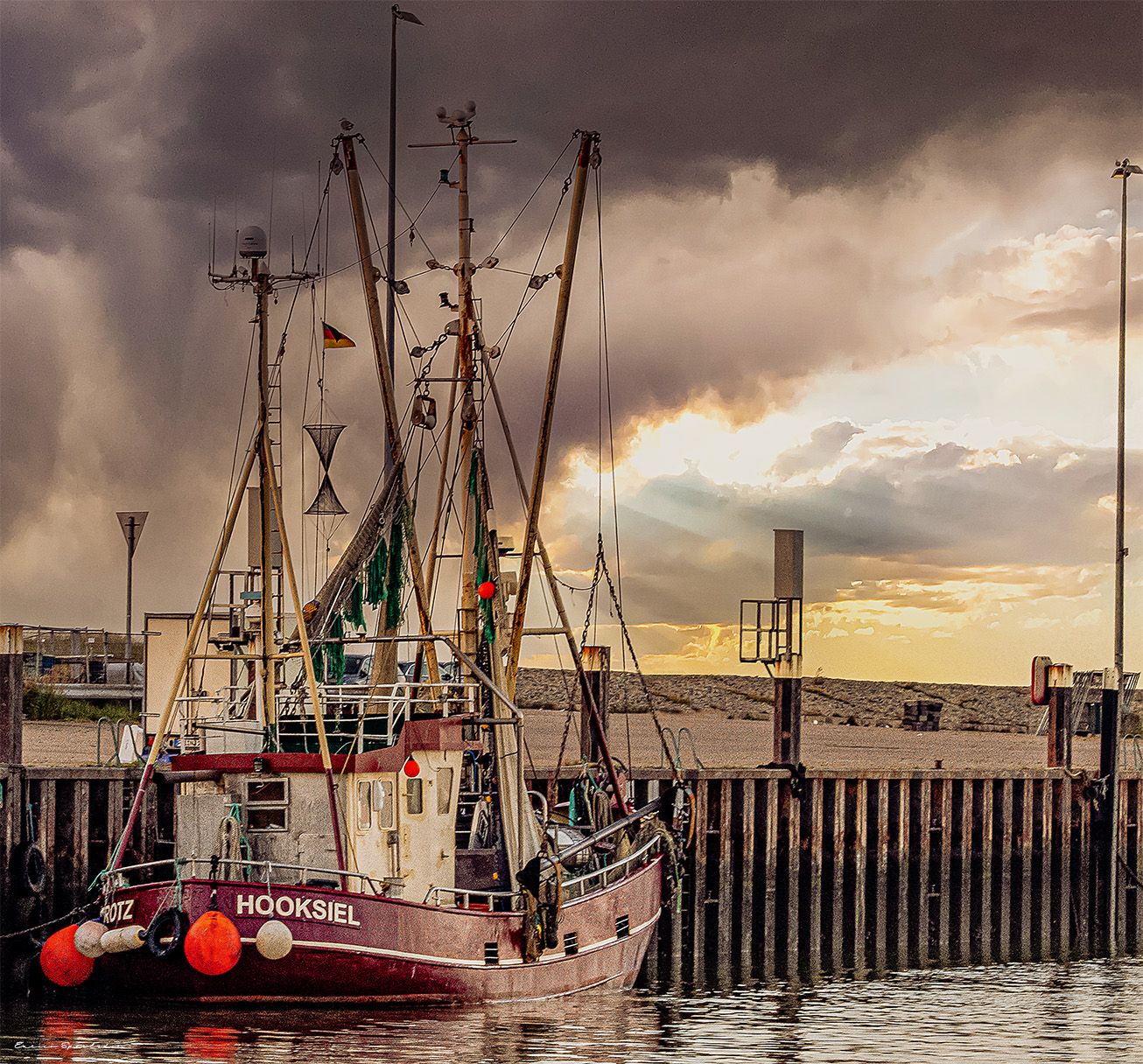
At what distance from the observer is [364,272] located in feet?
86.0

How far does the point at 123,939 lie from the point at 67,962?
2.70 feet

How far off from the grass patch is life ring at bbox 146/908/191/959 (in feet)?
67.0

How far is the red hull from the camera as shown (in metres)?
21.2

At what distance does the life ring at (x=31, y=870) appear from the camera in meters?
23.5

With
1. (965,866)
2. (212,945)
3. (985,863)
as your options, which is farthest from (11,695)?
(985,863)

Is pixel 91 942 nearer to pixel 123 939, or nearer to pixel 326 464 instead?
pixel 123 939

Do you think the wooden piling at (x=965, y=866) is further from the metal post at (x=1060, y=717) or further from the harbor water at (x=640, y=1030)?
the harbor water at (x=640, y=1030)

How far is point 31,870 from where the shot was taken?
23.5m

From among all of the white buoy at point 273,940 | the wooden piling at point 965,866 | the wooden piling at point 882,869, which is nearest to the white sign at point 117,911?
the white buoy at point 273,940

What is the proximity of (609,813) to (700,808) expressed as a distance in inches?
83.8

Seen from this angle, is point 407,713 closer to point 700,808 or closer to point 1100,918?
point 700,808

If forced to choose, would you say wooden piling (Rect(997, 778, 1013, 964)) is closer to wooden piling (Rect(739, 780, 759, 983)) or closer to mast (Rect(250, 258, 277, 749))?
wooden piling (Rect(739, 780, 759, 983))

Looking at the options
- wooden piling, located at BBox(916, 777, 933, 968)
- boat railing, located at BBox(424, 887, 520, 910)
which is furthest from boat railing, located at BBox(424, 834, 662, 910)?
wooden piling, located at BBox(916, 777, 933, 968)

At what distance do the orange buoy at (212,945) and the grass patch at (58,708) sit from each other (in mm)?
20871
